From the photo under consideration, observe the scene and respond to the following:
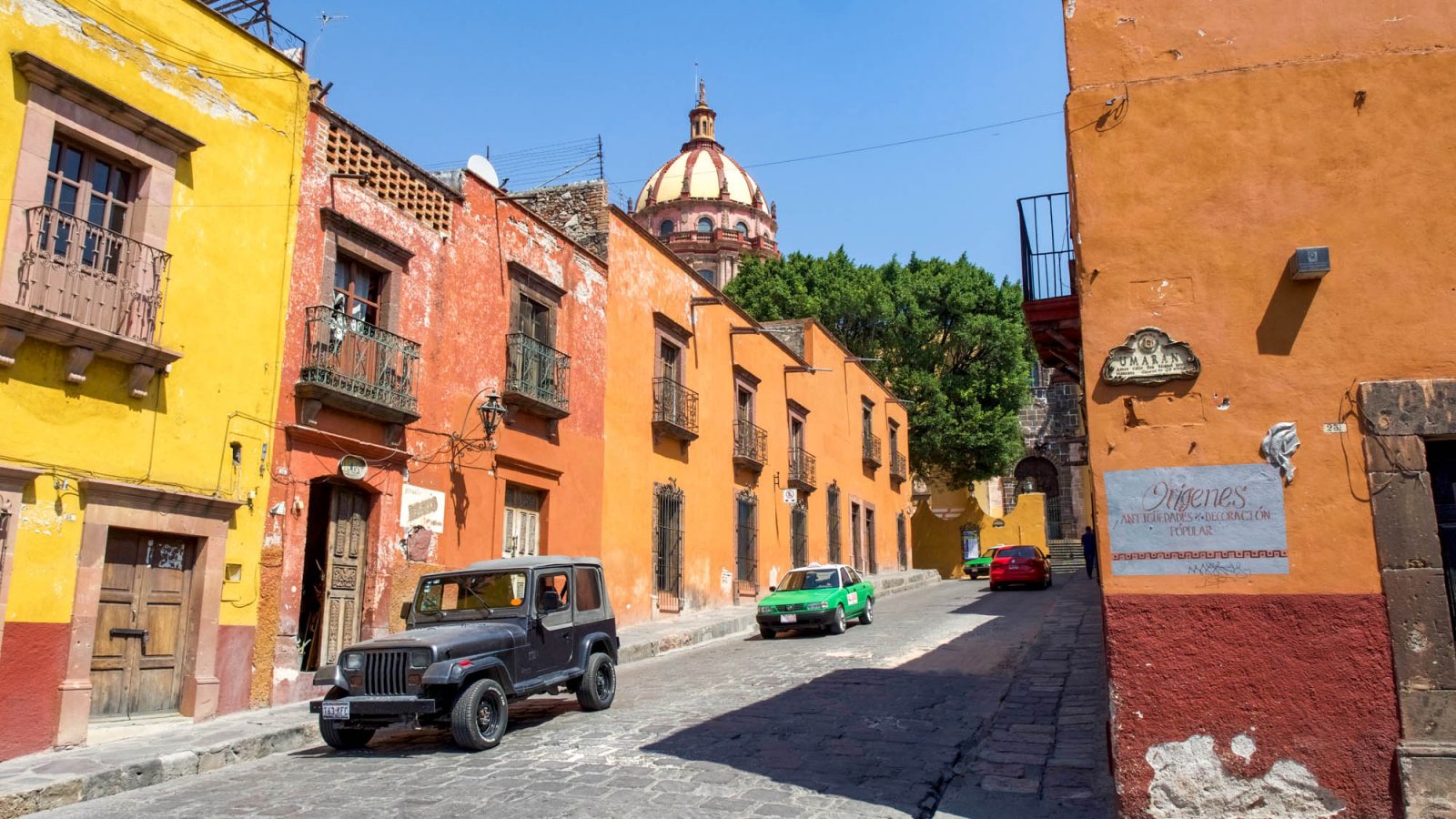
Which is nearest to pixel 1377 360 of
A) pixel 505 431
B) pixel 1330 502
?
pixel 1330 502

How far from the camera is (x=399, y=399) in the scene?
12219 mm

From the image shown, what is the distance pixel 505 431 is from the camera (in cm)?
1456

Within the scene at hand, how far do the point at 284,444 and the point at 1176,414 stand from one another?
8.89m

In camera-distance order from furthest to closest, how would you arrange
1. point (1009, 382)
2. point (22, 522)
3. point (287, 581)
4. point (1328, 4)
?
point (1009, 382), point (287, 581), point (22, 522), point (1328, 4)

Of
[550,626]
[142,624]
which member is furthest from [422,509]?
[550,626]

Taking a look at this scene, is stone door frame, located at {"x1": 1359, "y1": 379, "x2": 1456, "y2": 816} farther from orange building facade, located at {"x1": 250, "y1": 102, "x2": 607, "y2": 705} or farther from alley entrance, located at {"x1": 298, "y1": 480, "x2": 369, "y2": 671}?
alley entrance, located at {"x1": 298, "y1": 480, "x2": 369, "y2": 671}

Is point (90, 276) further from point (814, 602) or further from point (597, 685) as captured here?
point (814, 602)

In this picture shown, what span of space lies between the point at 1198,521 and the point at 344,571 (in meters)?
9.38

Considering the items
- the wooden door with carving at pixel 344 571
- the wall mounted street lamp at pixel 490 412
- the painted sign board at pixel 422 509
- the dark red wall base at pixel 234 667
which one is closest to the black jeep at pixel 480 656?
the dark red wall base at pixel 234 667

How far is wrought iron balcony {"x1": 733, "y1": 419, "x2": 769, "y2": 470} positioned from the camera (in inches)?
891

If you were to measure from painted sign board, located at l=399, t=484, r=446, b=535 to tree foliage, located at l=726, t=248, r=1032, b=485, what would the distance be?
83.8ft

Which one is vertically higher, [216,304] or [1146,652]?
[216,304]

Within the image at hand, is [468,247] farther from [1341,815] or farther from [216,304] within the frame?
[1341,815]

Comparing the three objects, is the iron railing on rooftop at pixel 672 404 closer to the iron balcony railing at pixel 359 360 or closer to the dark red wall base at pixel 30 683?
the iron balcony railing at pixel 359 360
